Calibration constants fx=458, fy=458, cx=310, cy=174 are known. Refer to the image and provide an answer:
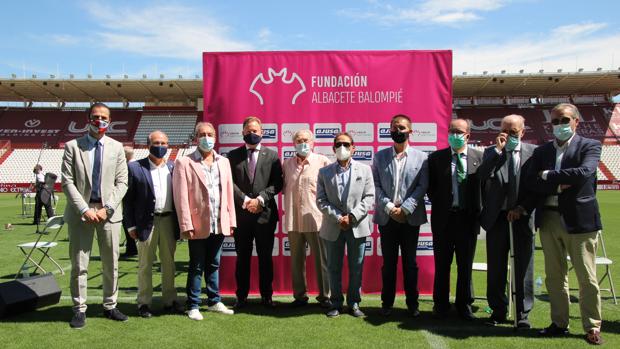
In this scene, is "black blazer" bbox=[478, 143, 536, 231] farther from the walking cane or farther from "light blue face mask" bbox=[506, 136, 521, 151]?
the walking cane

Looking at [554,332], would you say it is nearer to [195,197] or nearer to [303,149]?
[303,149]

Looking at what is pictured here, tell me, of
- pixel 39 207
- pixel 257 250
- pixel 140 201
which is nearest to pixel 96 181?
pixel 140 201

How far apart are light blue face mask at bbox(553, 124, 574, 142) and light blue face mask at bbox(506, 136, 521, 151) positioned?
32 cm

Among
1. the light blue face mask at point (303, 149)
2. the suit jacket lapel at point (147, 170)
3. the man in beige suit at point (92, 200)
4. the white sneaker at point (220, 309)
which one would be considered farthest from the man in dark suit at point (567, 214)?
the man in beige suit at point (92, 200)

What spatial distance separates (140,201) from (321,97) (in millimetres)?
2325

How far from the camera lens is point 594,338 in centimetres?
367

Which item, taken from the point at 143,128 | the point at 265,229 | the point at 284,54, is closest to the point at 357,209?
the point at 265,229

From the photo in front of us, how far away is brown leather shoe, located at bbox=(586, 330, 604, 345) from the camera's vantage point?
3652mm

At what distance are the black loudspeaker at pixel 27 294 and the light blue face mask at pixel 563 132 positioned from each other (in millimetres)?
5079

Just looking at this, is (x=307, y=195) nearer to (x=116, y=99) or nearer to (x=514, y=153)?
(x=514, y=153)

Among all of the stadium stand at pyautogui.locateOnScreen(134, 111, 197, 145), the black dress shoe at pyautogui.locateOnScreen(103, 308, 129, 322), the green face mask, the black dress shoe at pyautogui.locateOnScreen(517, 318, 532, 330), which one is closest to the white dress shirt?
the black dress shoe at pyautogui.locateOnScreen(103, 308, 129, 322)

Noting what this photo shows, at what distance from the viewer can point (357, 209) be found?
4391mm

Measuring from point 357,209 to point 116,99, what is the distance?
121ft

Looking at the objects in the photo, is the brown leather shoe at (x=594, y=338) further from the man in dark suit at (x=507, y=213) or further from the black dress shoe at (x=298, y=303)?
the black dress shoe at (x=298, y=303)
